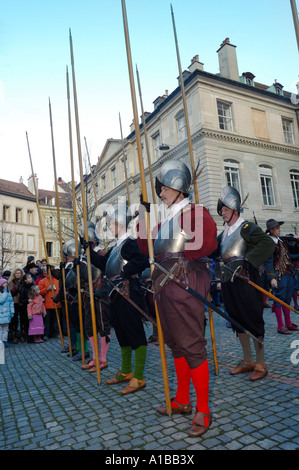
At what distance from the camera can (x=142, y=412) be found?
2.95 m

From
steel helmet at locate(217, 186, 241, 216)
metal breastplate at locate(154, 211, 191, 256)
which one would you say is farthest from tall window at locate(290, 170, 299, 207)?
metal breastplate at locate(154, 211, 191, 256)

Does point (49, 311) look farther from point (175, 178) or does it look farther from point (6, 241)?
point (6, 241)

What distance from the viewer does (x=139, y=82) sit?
6508 millimetres

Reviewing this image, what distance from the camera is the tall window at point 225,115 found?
1986cm

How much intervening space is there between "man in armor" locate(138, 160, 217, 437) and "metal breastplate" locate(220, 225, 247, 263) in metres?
0.94

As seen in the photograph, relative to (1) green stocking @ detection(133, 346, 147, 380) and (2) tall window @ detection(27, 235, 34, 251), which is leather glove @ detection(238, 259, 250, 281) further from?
(2) tall window @ detection(27, 235, 34, 251)

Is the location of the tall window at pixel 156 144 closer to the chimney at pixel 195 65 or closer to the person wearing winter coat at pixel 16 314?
the chimney at pixel 195 65

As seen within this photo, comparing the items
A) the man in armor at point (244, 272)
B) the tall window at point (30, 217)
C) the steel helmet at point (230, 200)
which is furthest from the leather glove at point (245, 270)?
the tall window at point (30, 217)

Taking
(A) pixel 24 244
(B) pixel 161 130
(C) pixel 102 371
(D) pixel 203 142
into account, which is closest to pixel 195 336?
(C) pixel 102 371

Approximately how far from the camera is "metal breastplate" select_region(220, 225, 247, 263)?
12.4 feet

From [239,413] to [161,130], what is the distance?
21.1 meters

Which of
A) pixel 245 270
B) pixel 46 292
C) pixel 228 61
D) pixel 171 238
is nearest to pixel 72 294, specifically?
pixel 245 270

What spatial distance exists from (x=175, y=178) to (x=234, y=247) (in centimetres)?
127

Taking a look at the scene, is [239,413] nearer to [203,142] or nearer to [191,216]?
[191,216]
